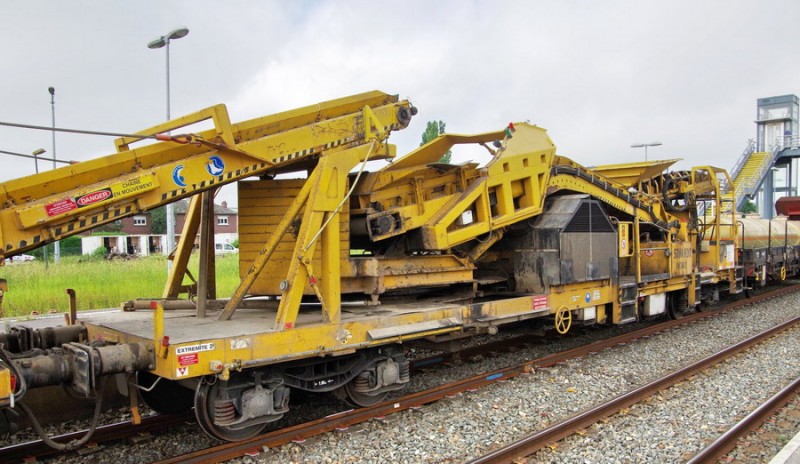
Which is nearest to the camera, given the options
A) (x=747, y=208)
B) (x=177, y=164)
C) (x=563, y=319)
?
(x=177, y=164)

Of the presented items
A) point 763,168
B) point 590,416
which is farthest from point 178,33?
point 763,168

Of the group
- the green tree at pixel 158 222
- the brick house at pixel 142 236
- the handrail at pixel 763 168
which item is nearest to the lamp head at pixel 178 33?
the handrail at pixel 763 168

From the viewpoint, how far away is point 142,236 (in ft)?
184

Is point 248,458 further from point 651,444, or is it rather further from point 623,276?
Result: point 623,276

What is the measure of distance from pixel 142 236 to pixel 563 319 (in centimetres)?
5480

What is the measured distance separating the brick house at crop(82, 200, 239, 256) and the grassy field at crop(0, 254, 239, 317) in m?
29.0

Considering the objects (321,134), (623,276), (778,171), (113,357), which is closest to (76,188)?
(113,357)

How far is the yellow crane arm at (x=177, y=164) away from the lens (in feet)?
14.4

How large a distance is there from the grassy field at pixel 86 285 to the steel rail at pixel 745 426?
11897 mm

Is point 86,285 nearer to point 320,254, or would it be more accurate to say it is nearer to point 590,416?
point 320,254

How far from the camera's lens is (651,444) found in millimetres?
5535

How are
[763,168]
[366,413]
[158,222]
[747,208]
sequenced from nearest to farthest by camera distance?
[366,413] → [763,168] → [158,222] → [747,208]

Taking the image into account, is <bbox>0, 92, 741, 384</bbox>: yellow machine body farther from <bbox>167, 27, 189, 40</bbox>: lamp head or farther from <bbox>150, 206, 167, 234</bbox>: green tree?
<bbox>150, 206, 167, 234</bbox>: green tree

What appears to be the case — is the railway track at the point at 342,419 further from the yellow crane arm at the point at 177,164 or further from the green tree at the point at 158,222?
the green tree at the point at 158,222
